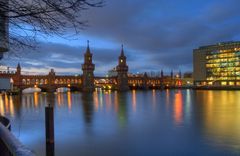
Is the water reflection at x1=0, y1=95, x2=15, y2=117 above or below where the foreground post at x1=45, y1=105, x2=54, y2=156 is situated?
below

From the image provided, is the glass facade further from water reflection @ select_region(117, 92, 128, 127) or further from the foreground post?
the foreground post

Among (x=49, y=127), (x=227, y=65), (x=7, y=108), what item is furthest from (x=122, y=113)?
(x=227, y=65)

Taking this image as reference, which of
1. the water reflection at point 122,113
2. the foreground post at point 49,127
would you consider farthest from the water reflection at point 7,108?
the foreground post at point 49,127

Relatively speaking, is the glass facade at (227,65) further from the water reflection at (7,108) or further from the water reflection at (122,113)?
the water reflection at (7,108)

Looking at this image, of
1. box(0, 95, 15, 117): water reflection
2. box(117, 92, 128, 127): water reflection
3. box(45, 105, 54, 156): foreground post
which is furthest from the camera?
box(0, 95, 15, 117): water reflection

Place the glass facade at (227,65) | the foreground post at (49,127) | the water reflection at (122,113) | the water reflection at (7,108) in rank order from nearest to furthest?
1. the foreground post at (49,127)
2. the water reflection at (122,113)
3. the water reflection at (7,108)
4. the glass facade at (227,65)

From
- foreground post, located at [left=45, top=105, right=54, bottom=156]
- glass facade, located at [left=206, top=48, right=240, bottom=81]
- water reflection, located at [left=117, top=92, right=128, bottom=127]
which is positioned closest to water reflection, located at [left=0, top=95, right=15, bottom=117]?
water reflection, located at [left=117, top=92, right=128, bottom=127]

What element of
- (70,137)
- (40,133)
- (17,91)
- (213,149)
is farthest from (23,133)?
(17,91)

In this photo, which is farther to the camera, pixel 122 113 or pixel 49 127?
pixel 122 113

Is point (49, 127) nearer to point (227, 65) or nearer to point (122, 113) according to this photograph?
point (122, 113)

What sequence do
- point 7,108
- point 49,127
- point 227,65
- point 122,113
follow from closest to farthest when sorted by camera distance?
point 49,127 → point 122,113 → point 7,108 → point 227,65

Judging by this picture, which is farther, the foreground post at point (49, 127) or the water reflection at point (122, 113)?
Result: the water reflection at point (122, 113)

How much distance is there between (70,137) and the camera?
28266 millimetres

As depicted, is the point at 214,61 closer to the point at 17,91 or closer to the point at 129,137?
the point at 17,91
